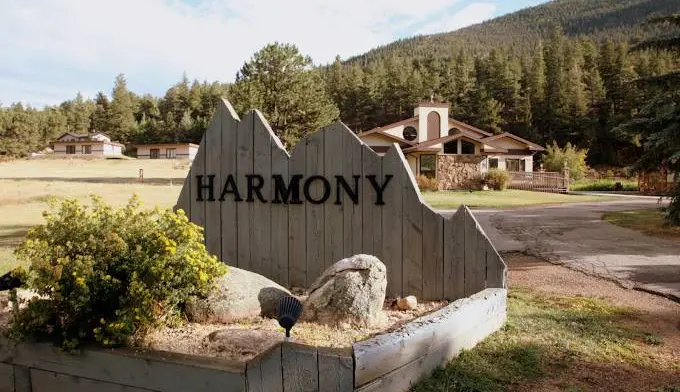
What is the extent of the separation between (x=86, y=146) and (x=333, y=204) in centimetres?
7688

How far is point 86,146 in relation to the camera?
74.1 m

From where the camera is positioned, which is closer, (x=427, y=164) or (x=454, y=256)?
(x=454, y=256)

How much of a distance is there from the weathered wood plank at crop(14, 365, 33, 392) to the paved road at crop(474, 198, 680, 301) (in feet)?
21.6

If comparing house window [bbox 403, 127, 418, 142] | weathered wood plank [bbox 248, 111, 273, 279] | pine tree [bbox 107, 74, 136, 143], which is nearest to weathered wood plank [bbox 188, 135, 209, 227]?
weathered wood plank [bbox 248, 111, 273, 279]

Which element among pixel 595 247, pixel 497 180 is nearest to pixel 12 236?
pixel 595 247

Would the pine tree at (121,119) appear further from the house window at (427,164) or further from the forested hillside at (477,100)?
the house window at (427,164)

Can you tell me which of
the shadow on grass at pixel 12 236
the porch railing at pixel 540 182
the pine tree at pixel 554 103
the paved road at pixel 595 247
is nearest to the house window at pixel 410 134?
the porch railing at pixel 540 182

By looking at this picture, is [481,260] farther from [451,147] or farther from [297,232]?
[451,147]

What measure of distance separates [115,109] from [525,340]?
97840mm

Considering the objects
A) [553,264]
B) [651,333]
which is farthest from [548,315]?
[553,264]

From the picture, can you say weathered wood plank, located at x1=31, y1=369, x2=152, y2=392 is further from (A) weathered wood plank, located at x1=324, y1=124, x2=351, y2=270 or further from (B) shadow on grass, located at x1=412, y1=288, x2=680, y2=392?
(A) weathered wood plank, located at x1=324, y1=124, x2=351, y2=270

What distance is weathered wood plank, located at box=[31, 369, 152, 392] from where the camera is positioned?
11.2 feet

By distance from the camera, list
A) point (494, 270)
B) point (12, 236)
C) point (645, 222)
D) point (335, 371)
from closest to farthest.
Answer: point (335, 371), point (494, 270), point (12, 236), point (645, 222)

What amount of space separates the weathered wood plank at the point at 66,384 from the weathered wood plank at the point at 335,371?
115cm
